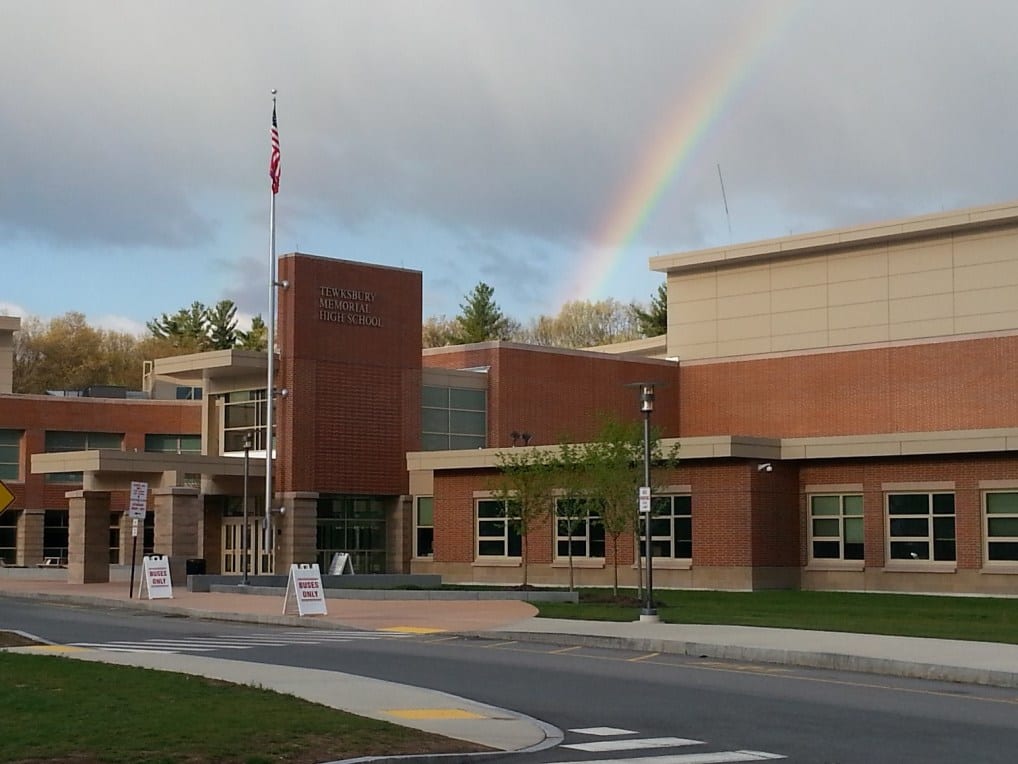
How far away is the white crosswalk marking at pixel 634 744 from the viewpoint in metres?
13.9

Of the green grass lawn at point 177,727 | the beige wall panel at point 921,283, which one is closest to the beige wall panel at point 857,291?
the beige wall panel at point 921,283

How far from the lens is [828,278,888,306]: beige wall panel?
6316 centimetres

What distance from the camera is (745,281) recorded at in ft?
225

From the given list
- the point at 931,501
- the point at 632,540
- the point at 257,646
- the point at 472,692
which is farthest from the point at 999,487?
the point at 472,692

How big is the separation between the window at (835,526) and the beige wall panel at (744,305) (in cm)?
2002

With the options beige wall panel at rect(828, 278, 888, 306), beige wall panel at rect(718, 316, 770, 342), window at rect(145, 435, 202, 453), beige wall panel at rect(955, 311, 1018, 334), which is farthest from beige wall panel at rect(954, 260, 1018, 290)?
window at rect(145, 435, 202, 453)

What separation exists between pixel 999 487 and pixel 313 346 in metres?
26.3

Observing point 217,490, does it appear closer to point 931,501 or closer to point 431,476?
point 431,476

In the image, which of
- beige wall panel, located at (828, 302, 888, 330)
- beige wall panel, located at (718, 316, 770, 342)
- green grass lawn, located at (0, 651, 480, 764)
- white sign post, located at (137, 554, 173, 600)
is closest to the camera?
green grass lawn, located at (0, 651, 480, 764)

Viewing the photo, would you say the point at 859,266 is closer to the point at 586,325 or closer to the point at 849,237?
the point at 849,237

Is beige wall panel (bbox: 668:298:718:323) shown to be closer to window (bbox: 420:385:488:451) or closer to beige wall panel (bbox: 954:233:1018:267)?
window (bbox: 420:385:488:451)

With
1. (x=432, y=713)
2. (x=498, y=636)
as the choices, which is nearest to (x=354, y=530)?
(x=498, y=636)

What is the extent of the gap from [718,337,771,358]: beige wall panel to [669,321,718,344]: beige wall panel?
26.4 inches

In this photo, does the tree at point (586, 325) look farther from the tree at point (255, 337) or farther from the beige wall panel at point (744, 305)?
the beige wall panel at point (744, 305)
